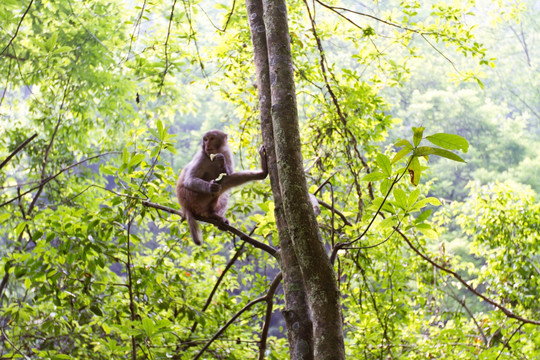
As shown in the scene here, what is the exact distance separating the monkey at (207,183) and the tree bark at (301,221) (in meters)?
1.47

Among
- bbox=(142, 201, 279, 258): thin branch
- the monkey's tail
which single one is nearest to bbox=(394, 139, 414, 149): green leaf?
bbox=(142, 201, 279, 258): thin branch

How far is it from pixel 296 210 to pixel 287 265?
0.40 m

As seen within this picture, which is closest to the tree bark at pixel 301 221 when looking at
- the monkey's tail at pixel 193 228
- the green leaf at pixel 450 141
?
the green leaf at pixel 450 141

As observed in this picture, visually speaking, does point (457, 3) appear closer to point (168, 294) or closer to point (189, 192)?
point (189, 192)

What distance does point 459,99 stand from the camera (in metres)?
20.2

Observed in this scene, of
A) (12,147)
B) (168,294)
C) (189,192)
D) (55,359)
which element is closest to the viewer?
(55,359)

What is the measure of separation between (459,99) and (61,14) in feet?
60.3

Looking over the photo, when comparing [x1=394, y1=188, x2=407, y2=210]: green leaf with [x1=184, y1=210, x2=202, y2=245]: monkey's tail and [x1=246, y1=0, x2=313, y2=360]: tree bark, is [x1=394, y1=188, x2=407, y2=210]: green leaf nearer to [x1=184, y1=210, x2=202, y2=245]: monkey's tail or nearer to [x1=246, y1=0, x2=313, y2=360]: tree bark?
[x1=246, y1=0, x2=313, y2=360]: tree bark

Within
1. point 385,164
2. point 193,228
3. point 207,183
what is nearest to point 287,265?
point 385,164

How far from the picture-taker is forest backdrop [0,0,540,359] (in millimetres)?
2500

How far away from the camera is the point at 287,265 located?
1.59m

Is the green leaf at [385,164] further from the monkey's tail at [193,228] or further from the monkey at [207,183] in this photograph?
the monkey's tail at [193,228]

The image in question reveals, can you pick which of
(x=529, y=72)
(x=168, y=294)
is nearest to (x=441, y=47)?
(x=529, y=72)

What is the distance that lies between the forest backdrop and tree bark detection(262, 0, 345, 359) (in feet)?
0.41
